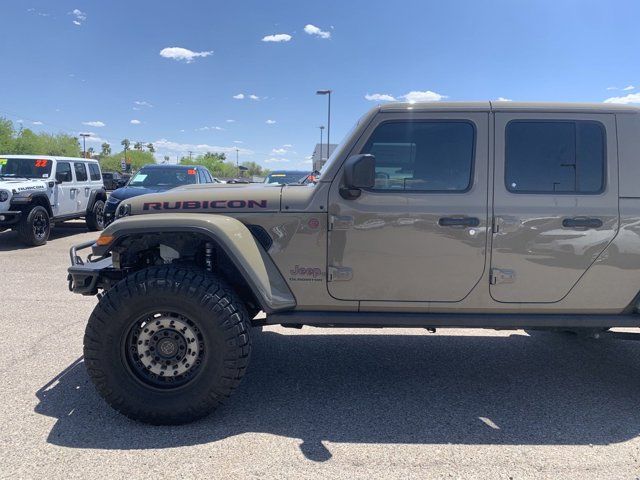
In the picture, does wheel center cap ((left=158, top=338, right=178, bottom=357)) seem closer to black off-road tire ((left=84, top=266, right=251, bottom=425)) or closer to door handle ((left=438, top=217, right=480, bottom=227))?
black off-road tire ((left=84, top=266, right=251, bottom=425))

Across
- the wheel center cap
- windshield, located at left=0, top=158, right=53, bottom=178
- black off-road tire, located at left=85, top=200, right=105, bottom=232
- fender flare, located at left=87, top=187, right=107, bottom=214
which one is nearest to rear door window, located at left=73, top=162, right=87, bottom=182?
fender flare, located at left=87, top=187, right=107, bottom=214

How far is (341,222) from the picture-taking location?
2988 millimetres

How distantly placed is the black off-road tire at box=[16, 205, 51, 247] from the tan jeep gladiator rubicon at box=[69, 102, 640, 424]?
7635mm

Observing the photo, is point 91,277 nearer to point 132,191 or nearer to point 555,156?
point 555,156

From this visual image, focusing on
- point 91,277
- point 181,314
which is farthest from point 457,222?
point 91,277

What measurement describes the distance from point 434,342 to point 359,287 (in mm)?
1833

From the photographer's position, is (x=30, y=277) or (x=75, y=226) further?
(x=75, y=226)

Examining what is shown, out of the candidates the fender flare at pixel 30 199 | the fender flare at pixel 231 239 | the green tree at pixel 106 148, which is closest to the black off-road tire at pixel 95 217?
the fender flare at pixel 30 199

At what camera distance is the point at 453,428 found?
9.62 feet

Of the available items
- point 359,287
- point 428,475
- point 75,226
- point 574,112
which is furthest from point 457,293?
point 75,226

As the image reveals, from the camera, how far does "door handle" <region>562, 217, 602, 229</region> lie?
297 cm

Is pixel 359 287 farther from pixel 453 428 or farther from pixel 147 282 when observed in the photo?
pixel 147 282

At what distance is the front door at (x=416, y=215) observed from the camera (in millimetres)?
2977

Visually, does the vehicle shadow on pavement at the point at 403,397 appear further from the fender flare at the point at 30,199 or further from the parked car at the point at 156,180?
the fender flare at the point at 30,199
